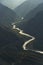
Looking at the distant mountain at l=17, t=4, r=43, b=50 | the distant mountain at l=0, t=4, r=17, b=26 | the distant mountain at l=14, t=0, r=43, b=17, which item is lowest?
the distant mountain at l=17, t=4, r=43, b=50

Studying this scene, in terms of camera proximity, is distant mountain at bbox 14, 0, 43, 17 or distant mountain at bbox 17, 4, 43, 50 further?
distant mountain at bbox 14, 0, 43, 17

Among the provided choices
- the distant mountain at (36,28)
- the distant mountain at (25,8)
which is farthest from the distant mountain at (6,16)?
the distant mountain at (36,28)

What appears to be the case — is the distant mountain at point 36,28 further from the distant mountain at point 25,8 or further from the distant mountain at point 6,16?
the distant mountain at point 25,8

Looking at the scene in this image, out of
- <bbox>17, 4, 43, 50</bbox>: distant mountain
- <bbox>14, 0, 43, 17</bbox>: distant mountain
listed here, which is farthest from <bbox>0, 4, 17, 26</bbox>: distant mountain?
<bbox>17, 4, 43, 50</bbox>: distant mountain

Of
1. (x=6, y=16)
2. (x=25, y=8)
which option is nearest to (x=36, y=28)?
(x=6, y=16)

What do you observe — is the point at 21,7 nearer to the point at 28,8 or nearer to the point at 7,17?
the point at 28,8

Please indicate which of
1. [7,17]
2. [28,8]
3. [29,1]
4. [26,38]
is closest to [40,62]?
[26,38]

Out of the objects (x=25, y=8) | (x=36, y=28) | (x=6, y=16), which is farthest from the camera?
(x=25, y=8)

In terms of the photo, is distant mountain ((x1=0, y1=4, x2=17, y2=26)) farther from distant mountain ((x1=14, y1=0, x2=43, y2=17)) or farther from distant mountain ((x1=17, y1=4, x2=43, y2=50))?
distant mountain ((x1=17, y1=4, x2=43, y2=50))

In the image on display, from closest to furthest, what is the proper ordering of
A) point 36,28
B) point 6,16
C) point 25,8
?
point 36,28
point 6,16
point 25,8

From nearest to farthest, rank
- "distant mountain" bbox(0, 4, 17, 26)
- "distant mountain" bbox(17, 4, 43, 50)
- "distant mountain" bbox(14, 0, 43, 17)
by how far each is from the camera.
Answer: "distant mountain" bbox(17, 4, 43, 50)
"distant mountain" bbox(0, 4, 17, 26)
"distant mountain" bbox(14, 0, 43, 17)

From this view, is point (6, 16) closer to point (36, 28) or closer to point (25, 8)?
point (25, 8)

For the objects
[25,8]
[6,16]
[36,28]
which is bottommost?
[36,28]
